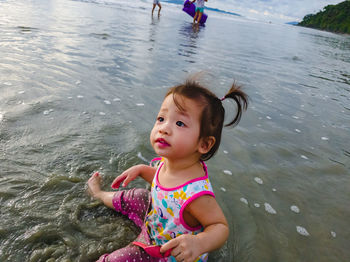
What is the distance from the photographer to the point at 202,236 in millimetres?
1531

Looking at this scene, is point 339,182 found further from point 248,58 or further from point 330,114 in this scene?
point 248,58

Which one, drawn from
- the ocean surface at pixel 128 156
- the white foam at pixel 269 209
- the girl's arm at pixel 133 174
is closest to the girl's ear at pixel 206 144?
the ocean surface at pixel 128 156

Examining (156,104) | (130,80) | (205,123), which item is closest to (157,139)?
(205,123)

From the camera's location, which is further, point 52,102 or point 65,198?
point 52,102

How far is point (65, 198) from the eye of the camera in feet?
7.41

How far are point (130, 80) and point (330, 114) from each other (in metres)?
3.81

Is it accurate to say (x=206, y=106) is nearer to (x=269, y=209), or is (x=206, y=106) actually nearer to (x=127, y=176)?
(x=127, y=176)

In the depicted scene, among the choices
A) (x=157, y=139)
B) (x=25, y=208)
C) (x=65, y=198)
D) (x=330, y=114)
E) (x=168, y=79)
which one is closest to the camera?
(x=157, y=139)

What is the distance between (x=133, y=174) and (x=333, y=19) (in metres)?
61.9

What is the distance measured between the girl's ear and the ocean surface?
41cm

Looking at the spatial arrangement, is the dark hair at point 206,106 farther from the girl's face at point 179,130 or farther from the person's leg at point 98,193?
the person's leg at point 98,193

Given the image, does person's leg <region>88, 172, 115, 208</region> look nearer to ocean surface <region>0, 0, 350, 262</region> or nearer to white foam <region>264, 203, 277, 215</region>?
ocean surface <region>0, 0, 350, 262</region>

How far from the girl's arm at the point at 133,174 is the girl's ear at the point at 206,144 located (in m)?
0.74

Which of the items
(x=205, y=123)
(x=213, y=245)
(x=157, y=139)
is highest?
(x=205, y=123)
